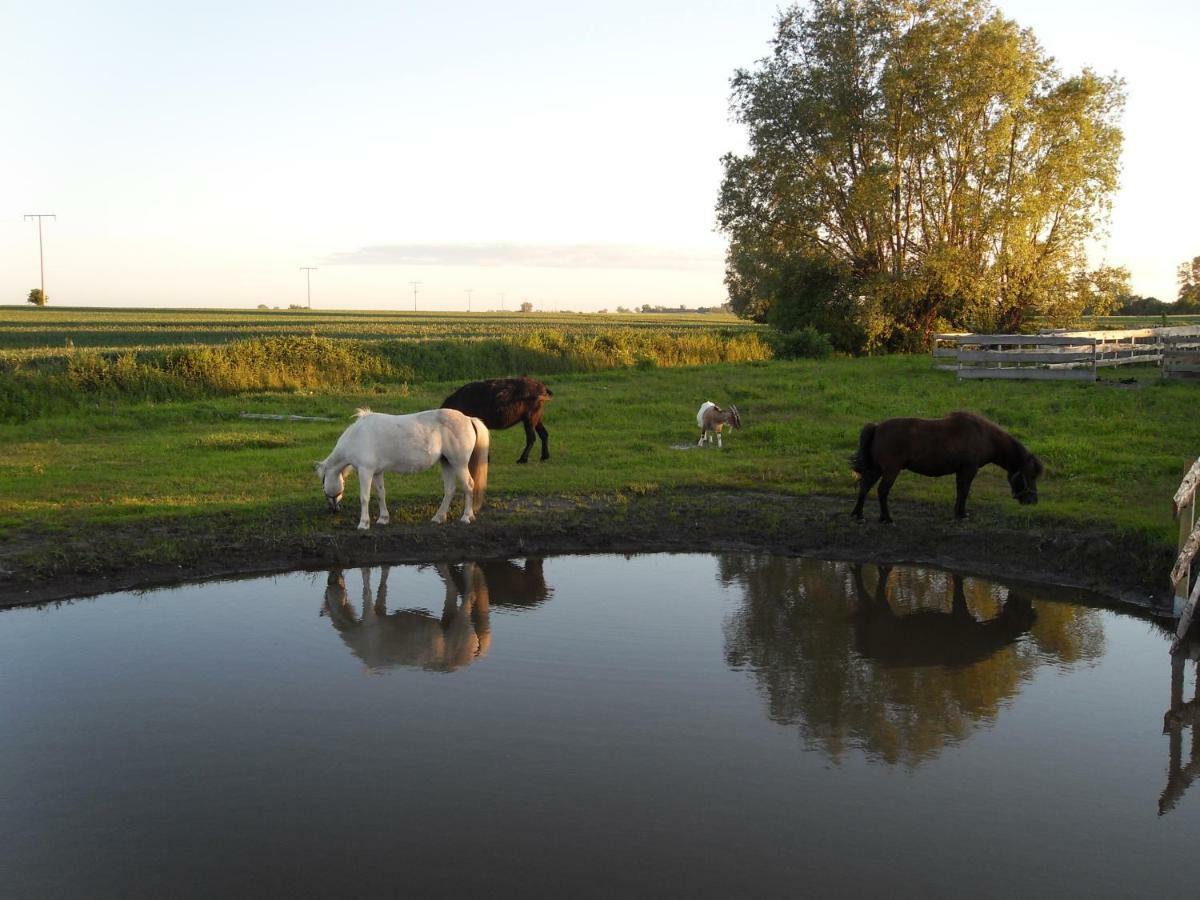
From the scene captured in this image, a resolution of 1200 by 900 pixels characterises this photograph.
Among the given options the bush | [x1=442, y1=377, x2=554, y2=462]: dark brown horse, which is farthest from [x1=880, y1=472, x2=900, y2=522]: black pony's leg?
the bush

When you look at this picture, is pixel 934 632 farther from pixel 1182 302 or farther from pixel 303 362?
pixel 1182 302

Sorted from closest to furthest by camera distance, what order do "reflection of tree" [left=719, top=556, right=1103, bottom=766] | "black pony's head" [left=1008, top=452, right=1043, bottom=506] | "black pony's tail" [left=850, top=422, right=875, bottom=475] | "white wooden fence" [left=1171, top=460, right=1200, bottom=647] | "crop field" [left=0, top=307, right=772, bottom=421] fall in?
"reflection of tree" [left=719, top=556, right=1103, bottom=766]
"white wooden fence" [left=1171, top=460, right=1200, bottom=647]
"black pony's tail" [left=850, top=422, right=875, bottom=475]
"black pony's head" [left=1008, top=452, right=1043, bottom=506]
"crop field" [left=0, top=307, right=772, bottom=421]

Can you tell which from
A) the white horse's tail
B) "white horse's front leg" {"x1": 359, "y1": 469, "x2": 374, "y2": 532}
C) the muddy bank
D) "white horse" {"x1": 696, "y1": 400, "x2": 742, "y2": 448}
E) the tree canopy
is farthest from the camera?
the tree canopy

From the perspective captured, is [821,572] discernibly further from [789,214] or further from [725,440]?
[789,214]

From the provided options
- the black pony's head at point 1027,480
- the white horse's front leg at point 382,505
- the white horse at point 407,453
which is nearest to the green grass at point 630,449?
the black pony's head at point 1027,480

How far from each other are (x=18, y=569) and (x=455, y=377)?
56.6ft

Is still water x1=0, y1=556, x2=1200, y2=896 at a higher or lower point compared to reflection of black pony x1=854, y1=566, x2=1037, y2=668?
lower

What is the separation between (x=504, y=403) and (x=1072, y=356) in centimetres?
1556

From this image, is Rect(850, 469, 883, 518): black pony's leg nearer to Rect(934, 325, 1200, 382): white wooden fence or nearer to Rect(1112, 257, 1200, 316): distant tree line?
Rect(934, 325, 1200, 382): white wooden fence

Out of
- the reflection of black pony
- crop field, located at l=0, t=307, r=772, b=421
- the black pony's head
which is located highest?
crop field, located at l=0, t=307, r=772, b=421

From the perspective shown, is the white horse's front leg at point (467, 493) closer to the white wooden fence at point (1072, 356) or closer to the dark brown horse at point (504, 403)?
the dark brown horse at point (504, 403)

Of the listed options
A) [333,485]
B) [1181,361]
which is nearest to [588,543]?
[333,485]

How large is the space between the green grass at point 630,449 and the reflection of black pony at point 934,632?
7.50 ft

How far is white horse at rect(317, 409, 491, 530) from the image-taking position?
11.4m
